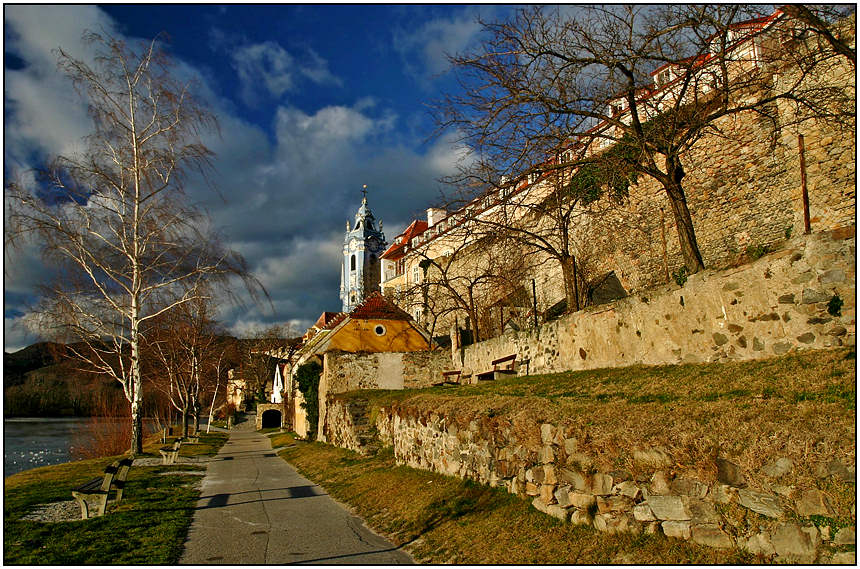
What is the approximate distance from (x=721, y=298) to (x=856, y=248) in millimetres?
2454

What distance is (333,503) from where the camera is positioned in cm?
1076

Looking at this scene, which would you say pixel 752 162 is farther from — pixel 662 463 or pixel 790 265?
pixel 662 463

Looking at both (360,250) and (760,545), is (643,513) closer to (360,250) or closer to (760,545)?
(760,545)

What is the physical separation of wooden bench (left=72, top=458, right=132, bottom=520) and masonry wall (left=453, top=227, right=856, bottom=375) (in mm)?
9837

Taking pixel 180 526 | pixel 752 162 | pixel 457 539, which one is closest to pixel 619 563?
pixel 457 539

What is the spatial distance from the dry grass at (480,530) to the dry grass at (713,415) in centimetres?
68

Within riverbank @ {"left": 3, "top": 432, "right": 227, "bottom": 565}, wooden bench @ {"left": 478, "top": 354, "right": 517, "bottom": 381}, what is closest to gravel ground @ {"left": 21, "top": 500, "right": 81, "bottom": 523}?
riverbank @ {"left": 3, "top": 432, "right": 227, "bottom": 565}

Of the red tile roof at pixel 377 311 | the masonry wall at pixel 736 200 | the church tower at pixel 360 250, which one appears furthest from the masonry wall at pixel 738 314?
the church tower at pixel 360 250

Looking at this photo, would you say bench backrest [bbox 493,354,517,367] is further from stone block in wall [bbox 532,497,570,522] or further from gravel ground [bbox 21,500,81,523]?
gravel ground [bbox 21,500,81,523]

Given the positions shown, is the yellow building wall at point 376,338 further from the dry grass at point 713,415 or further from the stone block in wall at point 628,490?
the stone block in wall at point 628,490

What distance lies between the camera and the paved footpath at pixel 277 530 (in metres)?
6.79

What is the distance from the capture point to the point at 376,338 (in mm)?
28031

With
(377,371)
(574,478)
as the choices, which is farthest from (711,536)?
(377,371)

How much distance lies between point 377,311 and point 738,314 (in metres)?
20.9
